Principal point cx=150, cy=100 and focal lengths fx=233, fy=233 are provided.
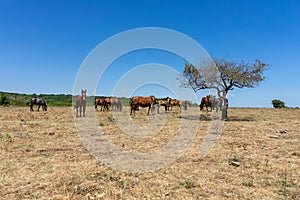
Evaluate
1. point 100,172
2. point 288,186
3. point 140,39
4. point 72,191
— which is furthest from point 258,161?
point 140,39

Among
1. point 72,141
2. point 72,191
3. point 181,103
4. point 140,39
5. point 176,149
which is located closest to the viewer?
point 72,191

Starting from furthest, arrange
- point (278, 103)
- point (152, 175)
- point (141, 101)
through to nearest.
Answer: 1. point (278, 103)
2. point (141, 101)
3. point (152, 175)

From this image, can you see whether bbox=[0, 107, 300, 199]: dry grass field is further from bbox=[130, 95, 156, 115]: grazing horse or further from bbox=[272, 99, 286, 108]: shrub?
bbox=[272, 99, 286, 108]: shrub

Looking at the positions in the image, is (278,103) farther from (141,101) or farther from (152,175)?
(152,175)

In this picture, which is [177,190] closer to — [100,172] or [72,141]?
[100,172]

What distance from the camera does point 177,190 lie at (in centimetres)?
468

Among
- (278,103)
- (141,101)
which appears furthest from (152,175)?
(278,103)

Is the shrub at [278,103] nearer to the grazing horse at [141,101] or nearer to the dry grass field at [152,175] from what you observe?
the grazing horse at [141,101]

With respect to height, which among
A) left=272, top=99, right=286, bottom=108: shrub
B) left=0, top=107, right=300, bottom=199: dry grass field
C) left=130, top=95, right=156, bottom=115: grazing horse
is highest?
left=272, top=99, right=286, bottom=108: shrub

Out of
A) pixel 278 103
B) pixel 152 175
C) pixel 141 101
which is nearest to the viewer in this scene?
pixel 152 175

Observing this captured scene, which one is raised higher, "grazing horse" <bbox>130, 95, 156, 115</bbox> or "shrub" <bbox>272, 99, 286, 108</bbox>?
"shrub" <bbox>272, 99, 286, 108</bbox>

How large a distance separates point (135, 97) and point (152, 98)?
6.62ft

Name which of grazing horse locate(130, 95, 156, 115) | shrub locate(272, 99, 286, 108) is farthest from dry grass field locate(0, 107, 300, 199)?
shrub locate(272, 99, 286, 108)

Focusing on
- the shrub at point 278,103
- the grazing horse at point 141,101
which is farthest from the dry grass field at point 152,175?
the shrub at point 278,103
